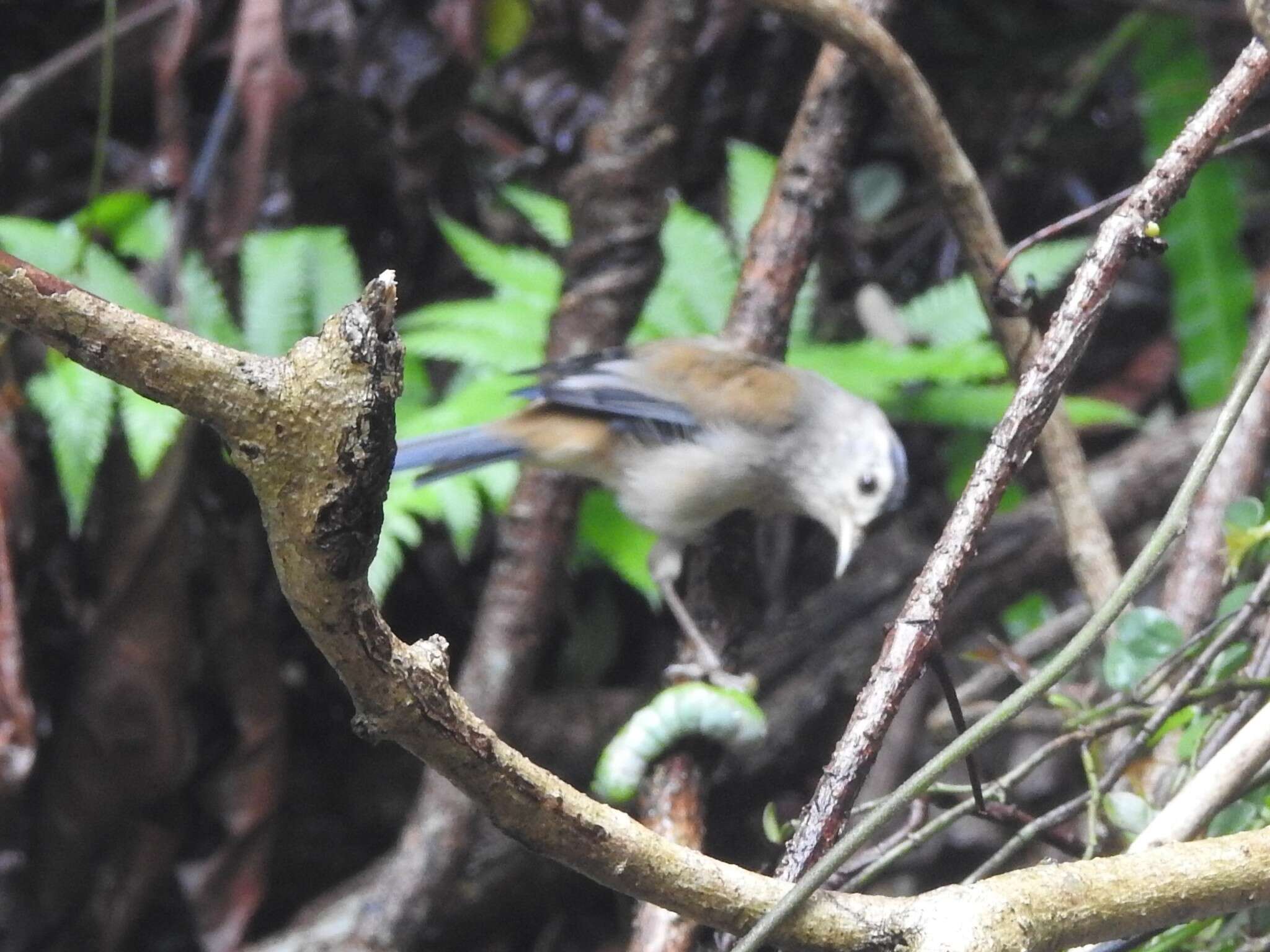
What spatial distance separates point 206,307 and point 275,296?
15 cm

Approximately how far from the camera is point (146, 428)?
89.2 inches

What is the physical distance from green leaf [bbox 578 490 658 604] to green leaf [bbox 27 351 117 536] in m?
0.90

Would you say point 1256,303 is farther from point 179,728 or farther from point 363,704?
point 363,704

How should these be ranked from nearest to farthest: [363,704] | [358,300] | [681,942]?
[358,300] < [363,704] < [681,942]

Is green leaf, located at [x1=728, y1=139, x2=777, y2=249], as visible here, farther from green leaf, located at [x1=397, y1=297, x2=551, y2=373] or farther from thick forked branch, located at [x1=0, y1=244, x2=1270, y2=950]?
thick forked branch, located at [x1=0, y1=244, x2=1270, y2=950]

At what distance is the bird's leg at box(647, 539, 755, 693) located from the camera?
6.59 feet

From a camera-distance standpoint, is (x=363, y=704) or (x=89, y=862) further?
(x=89, y=862)

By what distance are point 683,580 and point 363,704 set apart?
1542 mm

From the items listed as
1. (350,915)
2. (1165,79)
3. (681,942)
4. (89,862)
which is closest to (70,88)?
(89,862)

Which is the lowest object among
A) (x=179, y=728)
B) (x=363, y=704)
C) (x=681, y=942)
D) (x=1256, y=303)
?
(x=363, y=704)

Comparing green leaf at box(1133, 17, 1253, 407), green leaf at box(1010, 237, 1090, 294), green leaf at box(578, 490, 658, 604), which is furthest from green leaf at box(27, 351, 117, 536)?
green leaf at box(1133, 17, 1253, 407)

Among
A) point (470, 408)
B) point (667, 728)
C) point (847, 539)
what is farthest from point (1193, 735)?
point (470, 408)

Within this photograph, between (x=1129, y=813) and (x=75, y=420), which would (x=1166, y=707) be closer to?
(x=1129, y=813)

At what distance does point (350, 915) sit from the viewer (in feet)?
7.79
